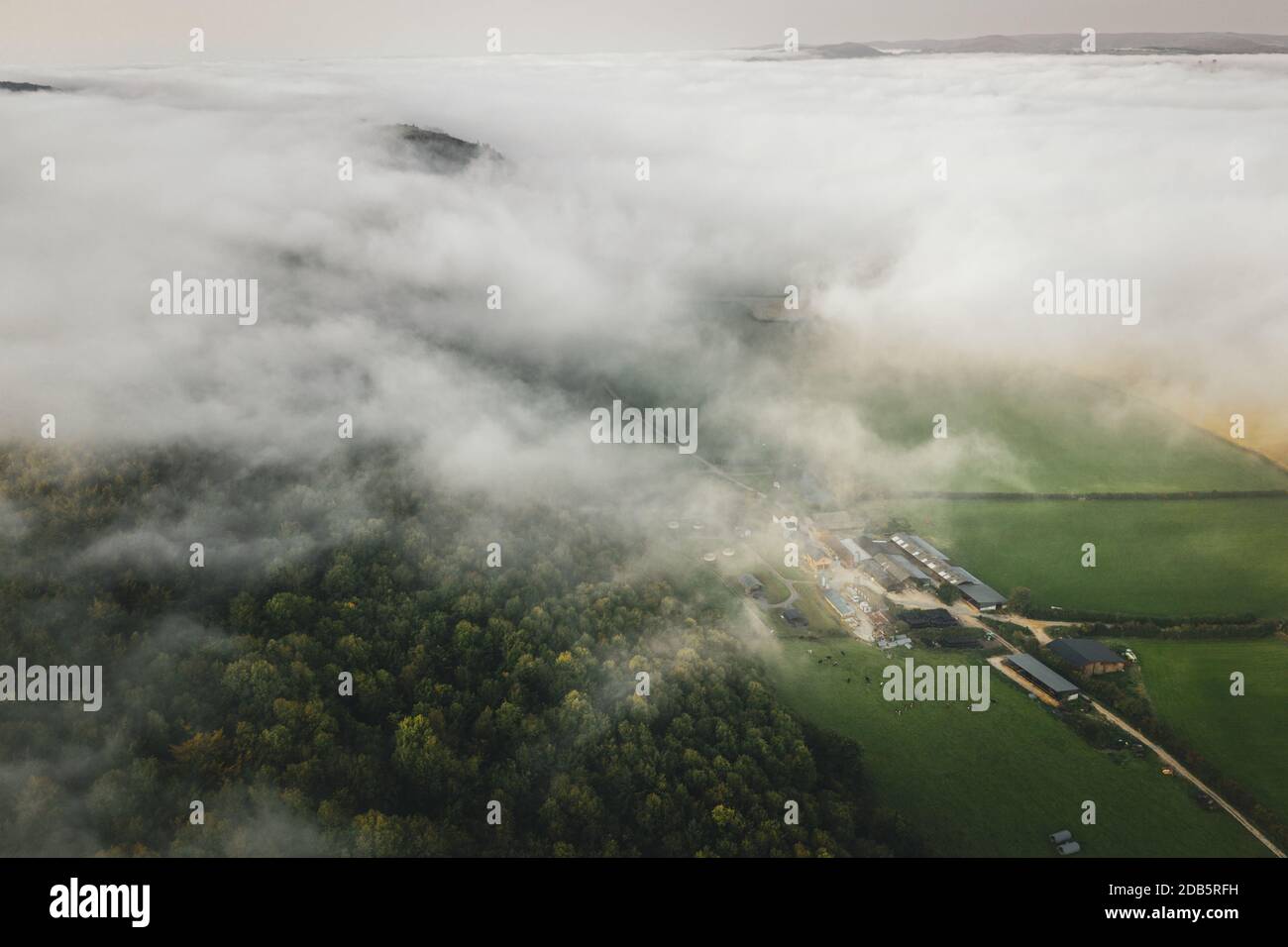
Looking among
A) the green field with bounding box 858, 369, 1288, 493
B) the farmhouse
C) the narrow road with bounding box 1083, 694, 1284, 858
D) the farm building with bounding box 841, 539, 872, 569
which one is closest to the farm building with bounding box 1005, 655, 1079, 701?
the narrow road with bounding box 1083, 694, 1284, 858

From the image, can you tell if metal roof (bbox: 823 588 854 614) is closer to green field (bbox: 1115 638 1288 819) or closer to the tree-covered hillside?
the tree-covered hillside

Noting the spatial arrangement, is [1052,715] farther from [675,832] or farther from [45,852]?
[45,852]

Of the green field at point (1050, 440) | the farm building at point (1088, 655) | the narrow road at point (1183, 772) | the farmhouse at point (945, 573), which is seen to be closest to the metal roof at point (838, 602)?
the farmhouse at point (945, 573)

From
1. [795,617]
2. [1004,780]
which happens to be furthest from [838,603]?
[1004,780]

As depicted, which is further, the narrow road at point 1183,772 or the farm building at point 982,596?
the farm building at point 982,596

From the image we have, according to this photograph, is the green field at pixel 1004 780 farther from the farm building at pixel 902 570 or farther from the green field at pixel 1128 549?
the green field at pixel 1128 549

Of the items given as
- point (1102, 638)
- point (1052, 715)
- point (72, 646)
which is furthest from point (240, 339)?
point (1102, 638)
